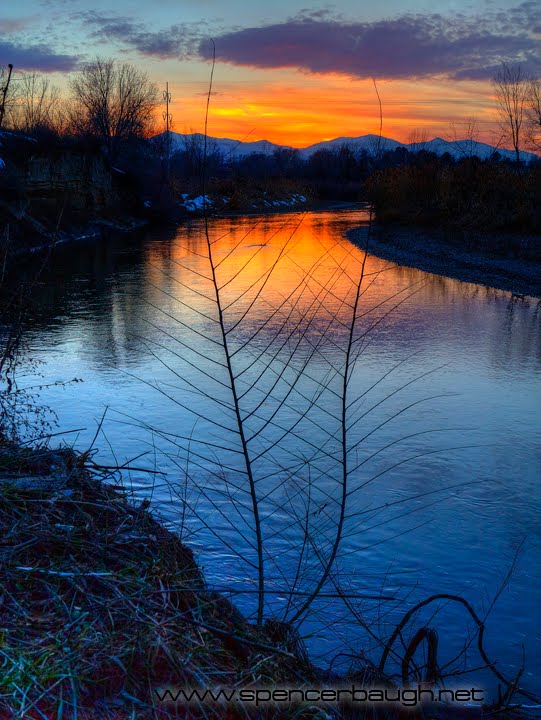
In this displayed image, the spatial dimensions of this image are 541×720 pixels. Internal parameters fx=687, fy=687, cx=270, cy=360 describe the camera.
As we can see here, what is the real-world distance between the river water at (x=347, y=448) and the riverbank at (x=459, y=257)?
249 cm

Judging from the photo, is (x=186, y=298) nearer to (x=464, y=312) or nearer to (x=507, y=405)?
(x=464, y=312)

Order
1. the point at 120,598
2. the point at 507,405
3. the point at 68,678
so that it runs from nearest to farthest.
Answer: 1. the point at 68,678
2. the point at 120,598
3. the point at 507,405

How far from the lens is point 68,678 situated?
1.77m

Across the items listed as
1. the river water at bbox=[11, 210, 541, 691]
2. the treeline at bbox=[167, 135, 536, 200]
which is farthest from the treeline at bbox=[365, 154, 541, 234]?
the river water at bbox=[11, 210, 541, 691]

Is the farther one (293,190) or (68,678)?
(293,190)

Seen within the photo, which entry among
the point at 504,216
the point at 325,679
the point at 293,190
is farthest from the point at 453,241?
the point at 293,190

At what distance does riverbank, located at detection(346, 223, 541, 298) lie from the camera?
47.3 feet

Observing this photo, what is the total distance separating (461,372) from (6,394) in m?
4.75

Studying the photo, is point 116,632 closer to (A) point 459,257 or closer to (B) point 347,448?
(B) point 347,448

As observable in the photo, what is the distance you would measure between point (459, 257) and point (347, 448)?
44.8 ft

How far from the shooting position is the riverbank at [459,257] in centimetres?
1441

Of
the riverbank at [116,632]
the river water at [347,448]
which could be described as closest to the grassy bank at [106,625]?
the riverbank at [116,632]

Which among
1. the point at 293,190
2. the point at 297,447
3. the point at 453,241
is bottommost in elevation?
the point at 297,447

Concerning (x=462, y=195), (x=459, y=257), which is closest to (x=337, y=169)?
(x=462, y=195)
